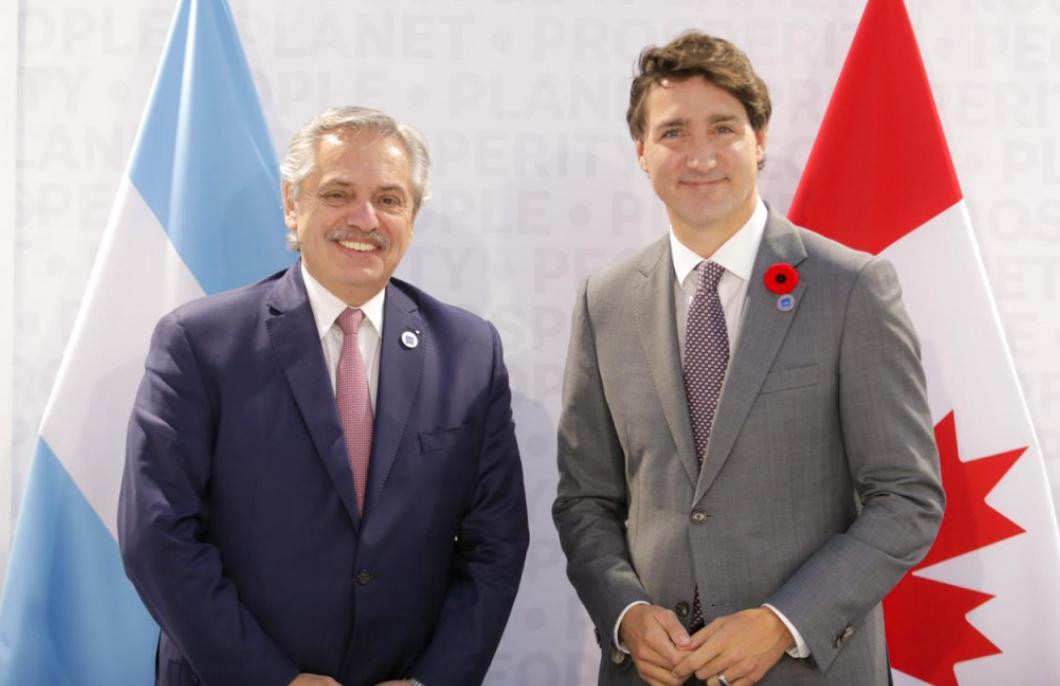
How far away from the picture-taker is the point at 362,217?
2027 millimetres

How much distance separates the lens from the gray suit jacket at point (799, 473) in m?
1.87

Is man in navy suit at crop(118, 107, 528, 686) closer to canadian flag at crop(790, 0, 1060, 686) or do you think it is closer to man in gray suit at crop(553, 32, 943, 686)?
man in gray suit at crop(553, 32, 943, 686)

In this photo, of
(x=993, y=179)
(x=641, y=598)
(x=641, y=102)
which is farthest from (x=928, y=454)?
(x=993, y=179)

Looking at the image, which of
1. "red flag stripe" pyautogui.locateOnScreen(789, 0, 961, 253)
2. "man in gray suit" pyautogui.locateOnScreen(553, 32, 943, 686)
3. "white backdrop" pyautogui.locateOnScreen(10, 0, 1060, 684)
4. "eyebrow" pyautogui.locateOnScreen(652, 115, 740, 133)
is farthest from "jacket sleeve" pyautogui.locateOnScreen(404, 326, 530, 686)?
"red flag stripe" pyautogui.locateOnScreen(789, 0, 961, 253)

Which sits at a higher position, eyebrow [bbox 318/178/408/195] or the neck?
eyebrow [bbox 318/178/408/195]

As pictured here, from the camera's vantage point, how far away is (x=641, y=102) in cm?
218

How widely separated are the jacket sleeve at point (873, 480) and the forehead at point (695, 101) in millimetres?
424

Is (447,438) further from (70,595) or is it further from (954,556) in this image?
(954,556)

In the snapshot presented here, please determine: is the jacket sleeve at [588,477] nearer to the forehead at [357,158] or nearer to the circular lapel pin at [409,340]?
the circular lapel pin at [409,340]

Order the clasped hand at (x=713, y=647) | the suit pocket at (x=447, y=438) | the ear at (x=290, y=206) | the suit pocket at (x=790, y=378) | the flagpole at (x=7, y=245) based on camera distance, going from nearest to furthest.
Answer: the clasped hand at (x=713, y=647)
the suit pocket at (x=790, y=378)
the suit pocket at (x=447, y=438)
the ear at (x=290, y=206)
the flagpole at (x=7, y=245)

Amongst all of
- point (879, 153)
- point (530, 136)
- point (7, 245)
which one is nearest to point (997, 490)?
point (879, 153)

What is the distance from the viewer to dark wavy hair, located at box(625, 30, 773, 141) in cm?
207

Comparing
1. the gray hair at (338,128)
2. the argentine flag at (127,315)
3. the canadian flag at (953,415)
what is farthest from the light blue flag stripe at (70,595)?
the canadian flag at (953,415)

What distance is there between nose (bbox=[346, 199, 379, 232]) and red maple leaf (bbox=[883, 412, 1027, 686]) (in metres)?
1.53
